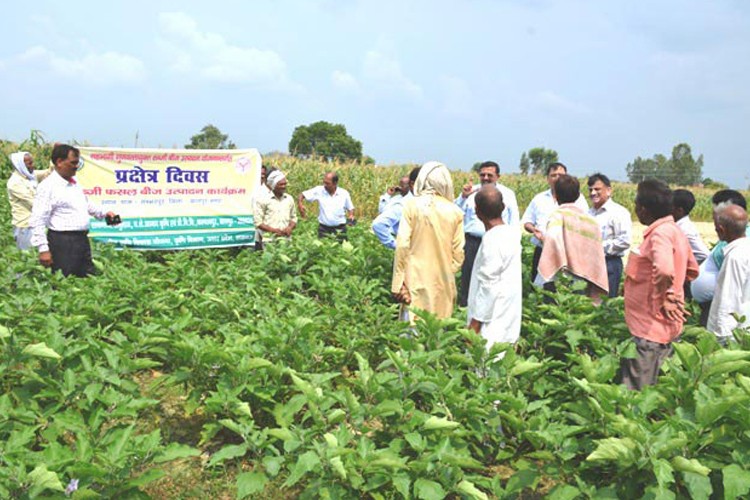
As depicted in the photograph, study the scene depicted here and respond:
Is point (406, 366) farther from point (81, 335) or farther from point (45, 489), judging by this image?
point (81, 335)

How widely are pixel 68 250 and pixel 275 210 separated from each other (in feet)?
9.39

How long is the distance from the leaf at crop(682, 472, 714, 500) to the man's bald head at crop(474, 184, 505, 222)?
1921mm

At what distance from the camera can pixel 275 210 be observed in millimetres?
7980

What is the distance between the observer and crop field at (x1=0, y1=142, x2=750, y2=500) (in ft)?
9.28

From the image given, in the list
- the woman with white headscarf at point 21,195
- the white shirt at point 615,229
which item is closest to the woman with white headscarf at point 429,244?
the white shirt at point 615,229

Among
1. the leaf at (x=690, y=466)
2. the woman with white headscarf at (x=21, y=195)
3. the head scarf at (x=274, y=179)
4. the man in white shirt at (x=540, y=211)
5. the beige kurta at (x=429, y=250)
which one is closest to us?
the leaf at (x=690, y=466)

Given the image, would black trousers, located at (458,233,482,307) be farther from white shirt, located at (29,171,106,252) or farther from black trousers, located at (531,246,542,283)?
white shirt, located at (29,171,106,252)

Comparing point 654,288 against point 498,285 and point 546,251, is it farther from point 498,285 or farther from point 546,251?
point 546,251

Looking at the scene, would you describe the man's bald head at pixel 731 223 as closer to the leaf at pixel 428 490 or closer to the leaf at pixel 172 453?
the leaf at pixel 428 490

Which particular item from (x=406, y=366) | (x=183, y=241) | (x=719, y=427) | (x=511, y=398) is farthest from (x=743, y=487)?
(x=183, y=241)

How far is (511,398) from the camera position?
3.38 metres

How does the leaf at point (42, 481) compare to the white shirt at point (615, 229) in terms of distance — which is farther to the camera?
the white shirt at point (615, 229)

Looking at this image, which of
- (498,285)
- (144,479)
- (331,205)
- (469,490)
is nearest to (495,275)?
(498,285)

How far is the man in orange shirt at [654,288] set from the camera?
12.4ft
